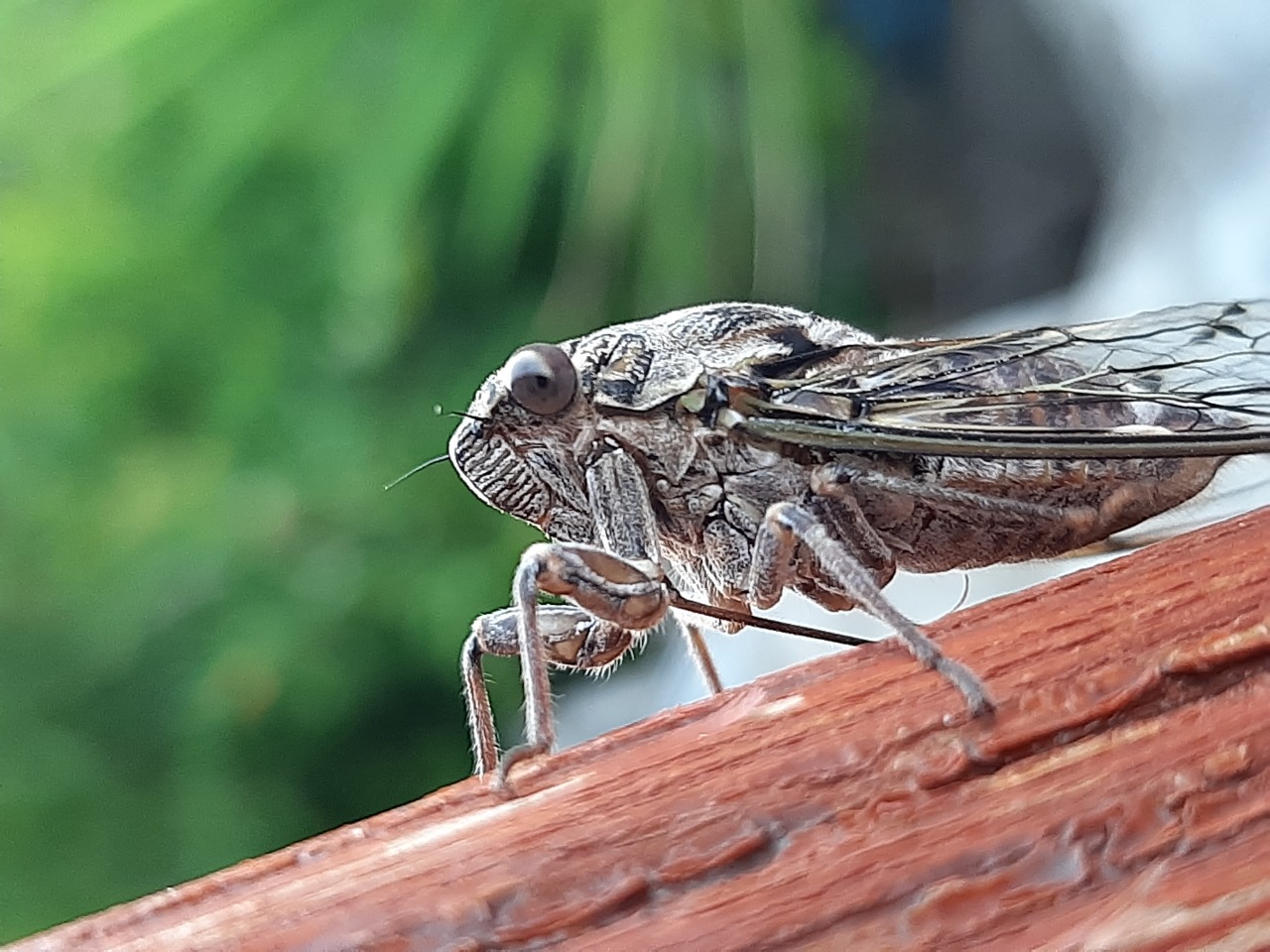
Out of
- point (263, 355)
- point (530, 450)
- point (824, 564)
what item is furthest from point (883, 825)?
point (263, 355)

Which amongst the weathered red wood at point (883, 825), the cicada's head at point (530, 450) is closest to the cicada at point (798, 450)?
the cicada's head at point (530, 450)

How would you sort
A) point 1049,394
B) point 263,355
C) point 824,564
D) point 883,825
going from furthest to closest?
point 263,355 < point 1049,394 < point 824,564 < point 883,825

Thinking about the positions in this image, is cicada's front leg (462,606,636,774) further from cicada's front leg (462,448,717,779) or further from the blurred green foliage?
the blurred green foliage

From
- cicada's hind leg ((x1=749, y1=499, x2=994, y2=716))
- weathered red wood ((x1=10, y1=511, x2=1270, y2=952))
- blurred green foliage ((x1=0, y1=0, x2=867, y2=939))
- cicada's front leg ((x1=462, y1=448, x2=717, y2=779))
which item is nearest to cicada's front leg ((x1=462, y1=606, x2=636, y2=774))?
cicada's front leg ((x1=462, y1=448, x2=717, y2=779))

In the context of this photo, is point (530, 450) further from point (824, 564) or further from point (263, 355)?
point (263, 355)

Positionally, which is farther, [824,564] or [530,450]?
[530,450]

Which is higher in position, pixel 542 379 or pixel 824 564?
pixel 542 379
